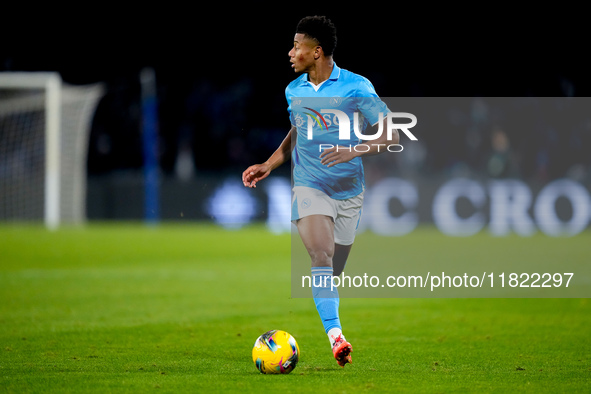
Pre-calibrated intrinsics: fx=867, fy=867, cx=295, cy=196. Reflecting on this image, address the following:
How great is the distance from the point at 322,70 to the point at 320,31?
278mm

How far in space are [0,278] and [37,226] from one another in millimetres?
11345

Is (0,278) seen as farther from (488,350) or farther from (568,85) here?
(568,85)

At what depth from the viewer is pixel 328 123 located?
6273mm

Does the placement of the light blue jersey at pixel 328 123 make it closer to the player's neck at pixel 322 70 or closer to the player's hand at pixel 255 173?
the player's neck at pixel 322 70

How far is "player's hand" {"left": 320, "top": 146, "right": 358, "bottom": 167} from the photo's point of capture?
5961 millimetres

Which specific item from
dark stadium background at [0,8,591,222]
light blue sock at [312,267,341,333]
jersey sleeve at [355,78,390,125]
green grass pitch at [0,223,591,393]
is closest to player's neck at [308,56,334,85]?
jersey sleeve at [355,78,390,125]

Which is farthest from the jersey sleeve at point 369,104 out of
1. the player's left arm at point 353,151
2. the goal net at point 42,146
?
the goal net at point 42,146

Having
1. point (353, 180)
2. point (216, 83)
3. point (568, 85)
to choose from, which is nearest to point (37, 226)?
point (216, 83)

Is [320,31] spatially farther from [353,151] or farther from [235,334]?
[235,334]

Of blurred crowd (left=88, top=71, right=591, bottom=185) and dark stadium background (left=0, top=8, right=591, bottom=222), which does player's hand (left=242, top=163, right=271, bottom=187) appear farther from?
dark stadium background (left=0, top=8, right=591, bottom=222)

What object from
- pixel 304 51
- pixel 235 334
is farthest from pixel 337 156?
pixel 235 334

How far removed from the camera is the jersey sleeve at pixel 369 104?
6.11 m

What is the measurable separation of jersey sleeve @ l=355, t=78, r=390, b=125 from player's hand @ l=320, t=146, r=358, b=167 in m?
0.30

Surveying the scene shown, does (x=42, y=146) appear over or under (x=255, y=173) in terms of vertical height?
over
